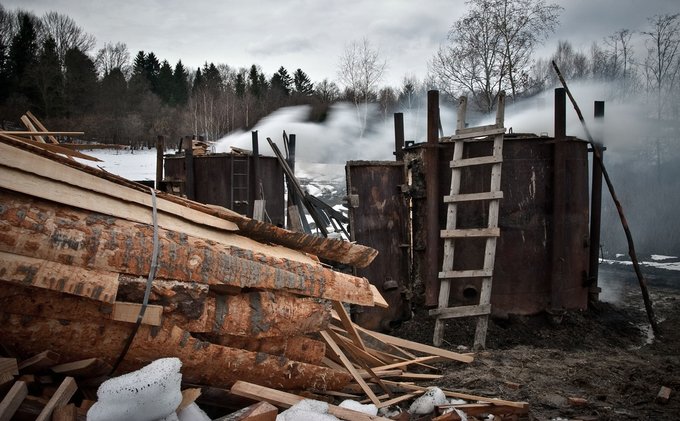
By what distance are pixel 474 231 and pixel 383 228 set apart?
1.19 meters

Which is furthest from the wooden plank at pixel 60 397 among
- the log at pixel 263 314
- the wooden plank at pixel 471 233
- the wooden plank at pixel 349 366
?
the wooden plank at pixel 471 233

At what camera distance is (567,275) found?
5.42 metres

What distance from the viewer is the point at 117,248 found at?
2406 millimetres

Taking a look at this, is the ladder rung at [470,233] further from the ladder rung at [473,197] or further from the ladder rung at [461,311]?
the ladder rung at [461,311]

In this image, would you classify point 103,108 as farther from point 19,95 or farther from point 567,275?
point 567,275

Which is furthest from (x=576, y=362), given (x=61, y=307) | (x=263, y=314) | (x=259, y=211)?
(x=259, y=211)

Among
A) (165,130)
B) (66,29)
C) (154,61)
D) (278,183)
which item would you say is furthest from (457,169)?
(154,61)

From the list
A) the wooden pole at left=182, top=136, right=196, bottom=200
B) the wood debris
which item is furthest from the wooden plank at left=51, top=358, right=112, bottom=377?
the wooden pole at left=182, top=136, right=196, bottom=200

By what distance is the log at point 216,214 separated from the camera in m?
2.52

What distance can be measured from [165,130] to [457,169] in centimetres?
3663

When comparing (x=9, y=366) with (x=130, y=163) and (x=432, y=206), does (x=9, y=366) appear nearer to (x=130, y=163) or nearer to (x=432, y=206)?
(x=432, y=206)

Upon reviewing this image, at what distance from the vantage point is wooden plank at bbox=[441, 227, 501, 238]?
509 centimetres

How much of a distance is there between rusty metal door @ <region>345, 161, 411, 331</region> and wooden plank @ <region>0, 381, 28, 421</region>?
3.96m

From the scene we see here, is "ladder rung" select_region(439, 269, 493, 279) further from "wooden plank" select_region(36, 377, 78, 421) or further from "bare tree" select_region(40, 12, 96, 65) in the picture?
"bare tree" select_region(40, 12, 96, 65)
